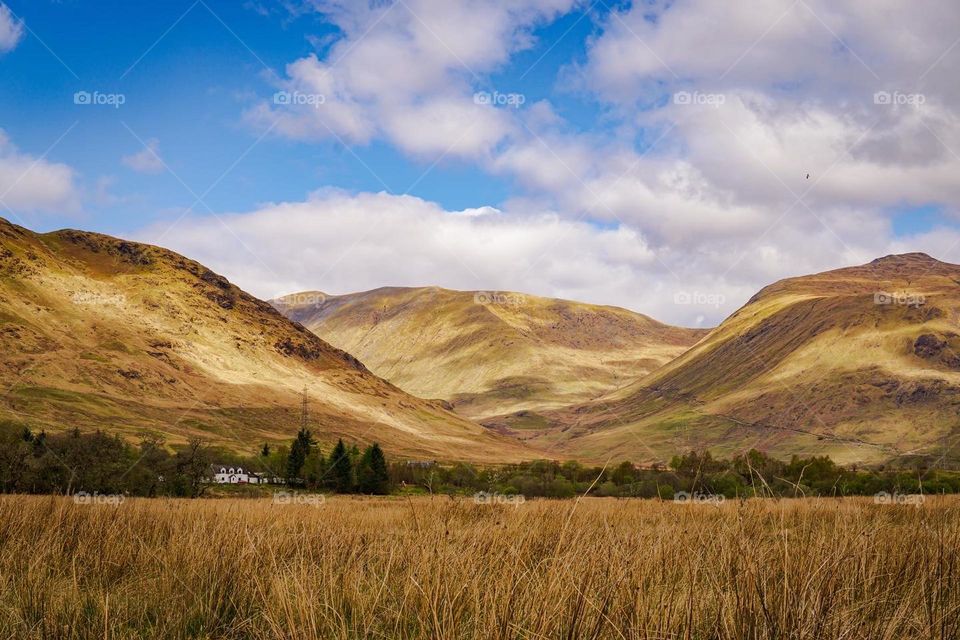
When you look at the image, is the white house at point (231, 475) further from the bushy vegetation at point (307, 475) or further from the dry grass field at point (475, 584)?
the dry grass field at point (475, 584)

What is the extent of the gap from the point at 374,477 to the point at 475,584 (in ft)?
315

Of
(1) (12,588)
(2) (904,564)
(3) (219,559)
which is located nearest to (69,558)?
(1) (12,588)

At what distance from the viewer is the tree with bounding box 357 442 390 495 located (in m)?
95.8

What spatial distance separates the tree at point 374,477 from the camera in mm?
95812

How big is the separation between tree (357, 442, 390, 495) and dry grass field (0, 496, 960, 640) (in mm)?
88531

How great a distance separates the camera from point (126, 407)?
193375mm

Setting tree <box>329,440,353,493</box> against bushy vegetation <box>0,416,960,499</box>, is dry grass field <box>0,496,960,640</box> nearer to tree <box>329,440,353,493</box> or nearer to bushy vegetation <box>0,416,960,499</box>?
bushy vegetation <box>0,416,960,499</box>

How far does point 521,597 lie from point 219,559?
3668mm
